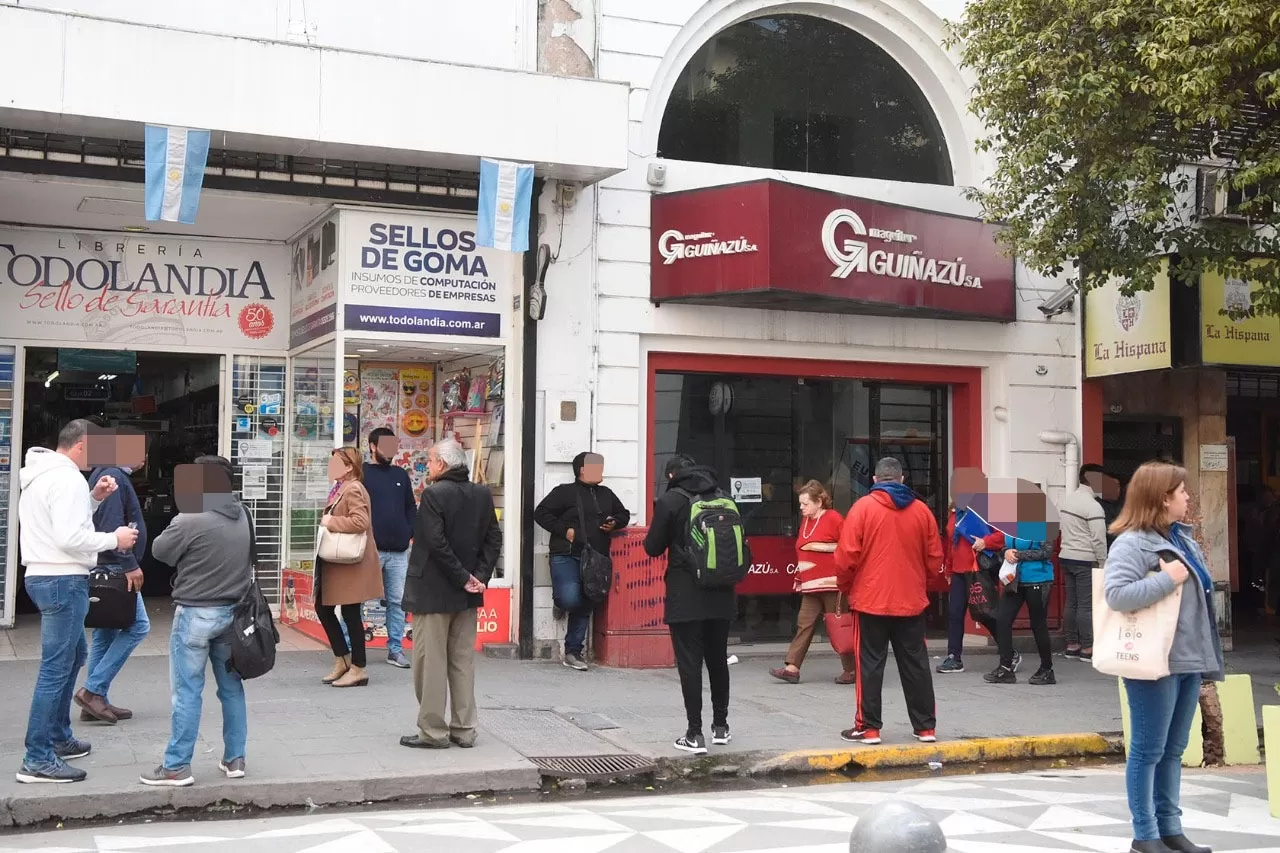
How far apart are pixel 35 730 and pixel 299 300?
612 centimetres

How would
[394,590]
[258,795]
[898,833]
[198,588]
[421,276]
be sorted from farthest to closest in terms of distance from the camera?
[421,276] < [394,590] < [258,795] < [198,588] < [898,833]

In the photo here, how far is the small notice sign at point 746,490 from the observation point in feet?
41.7

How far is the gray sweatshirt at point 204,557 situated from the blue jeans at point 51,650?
20.6 inches

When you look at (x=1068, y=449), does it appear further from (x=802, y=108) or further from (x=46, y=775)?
(x=46, y=775)

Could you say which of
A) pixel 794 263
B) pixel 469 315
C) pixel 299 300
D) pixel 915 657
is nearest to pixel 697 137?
pixel 794 263

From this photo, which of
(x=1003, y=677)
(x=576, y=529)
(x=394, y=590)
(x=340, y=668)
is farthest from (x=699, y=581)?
(x=1003, y=677)

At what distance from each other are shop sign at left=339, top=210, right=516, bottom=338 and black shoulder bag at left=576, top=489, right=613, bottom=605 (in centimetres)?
195

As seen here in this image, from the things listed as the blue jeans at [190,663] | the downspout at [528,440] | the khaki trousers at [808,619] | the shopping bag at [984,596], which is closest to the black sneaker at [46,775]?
the blue jeans at [190,663]

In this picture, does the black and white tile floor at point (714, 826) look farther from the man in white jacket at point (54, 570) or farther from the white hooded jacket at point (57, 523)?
the white hooded jacket at point (57, 523)

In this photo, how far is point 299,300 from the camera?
12.3 meters

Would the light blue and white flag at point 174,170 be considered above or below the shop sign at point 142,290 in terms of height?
above

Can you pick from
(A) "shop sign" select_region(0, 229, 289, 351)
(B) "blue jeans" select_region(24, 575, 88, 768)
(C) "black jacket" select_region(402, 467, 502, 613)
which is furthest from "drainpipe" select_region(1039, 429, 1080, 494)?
(B) "blue jeans" select_region(24, 575, 88, 768)

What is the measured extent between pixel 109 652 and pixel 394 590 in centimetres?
280

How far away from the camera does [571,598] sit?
36.1 ft
